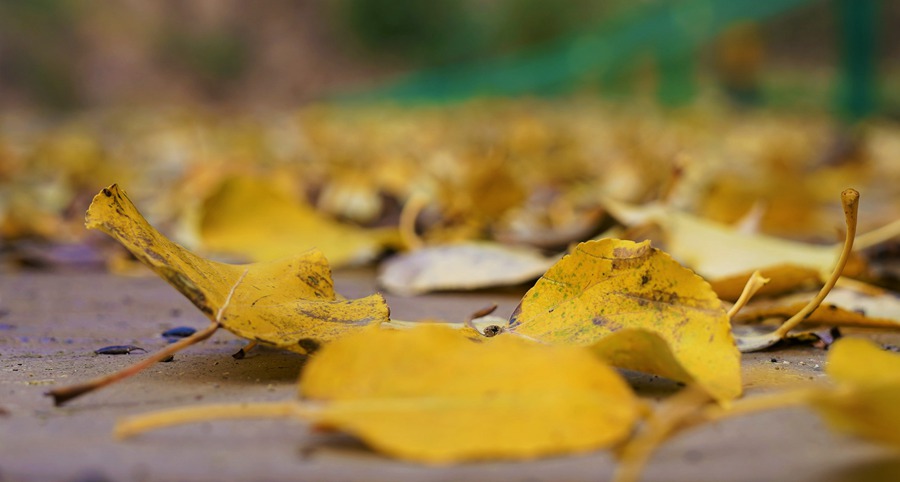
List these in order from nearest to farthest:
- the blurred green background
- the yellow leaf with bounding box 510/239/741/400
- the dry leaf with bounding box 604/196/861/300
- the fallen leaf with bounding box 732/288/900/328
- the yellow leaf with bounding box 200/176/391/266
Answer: the yellow leaf with bounding box 510/239/741/400 → the fallen leaf with bounding box 732/288/900/328 → the dry leaf with bounding box 604/196/861/300 → the yellow leaf with bounding box 200/176/391/266 → the blurred green background

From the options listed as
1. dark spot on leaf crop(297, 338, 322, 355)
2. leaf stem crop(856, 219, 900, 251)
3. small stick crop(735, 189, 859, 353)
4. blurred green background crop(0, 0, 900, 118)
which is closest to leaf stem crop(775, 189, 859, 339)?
small stick crop(735, 189, 859, 353)

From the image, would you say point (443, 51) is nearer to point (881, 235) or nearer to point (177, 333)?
point (881, 235)

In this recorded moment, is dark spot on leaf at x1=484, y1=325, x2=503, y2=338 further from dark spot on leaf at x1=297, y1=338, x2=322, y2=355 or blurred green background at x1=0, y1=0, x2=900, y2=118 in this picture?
blurred green background at x1=0, y1=0, x2=900, y2=118

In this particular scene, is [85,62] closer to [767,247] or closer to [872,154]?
[872,154]

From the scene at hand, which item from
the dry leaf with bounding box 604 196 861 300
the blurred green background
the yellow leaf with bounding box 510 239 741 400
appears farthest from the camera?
the blurred green background

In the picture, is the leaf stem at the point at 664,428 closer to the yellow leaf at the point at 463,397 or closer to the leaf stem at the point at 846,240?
the yellow leaf at the point at 463,397

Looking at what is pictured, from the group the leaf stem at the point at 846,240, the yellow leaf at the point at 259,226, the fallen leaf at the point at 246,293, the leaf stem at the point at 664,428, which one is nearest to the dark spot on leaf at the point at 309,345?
the fallen leaf at the point at 246,293

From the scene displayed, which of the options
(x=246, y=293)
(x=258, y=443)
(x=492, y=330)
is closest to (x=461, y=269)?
(x=492, y=330)
